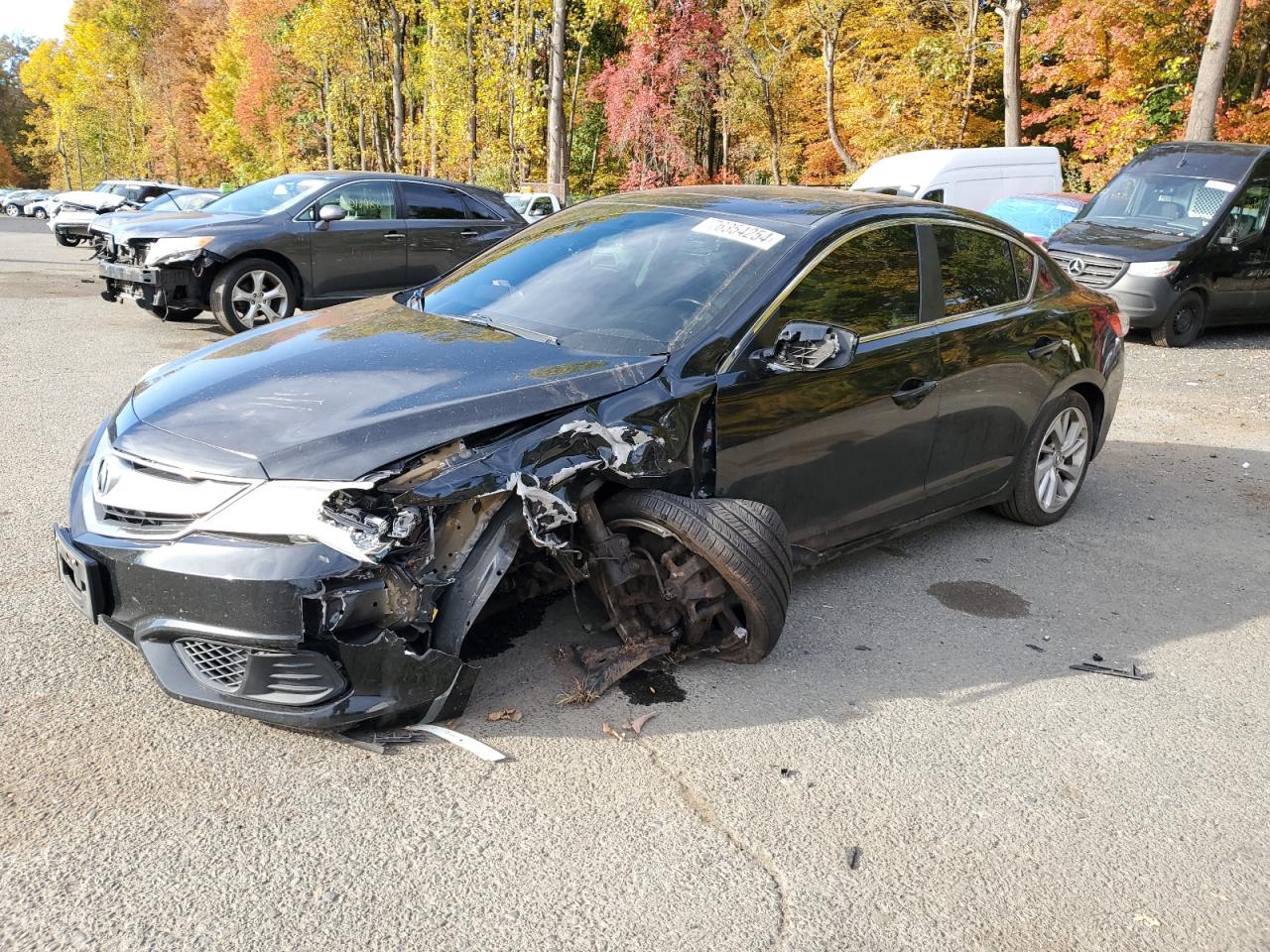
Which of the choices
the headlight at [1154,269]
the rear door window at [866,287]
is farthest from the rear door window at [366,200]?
the headlight at [1154,269]

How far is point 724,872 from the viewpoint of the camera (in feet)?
8.56

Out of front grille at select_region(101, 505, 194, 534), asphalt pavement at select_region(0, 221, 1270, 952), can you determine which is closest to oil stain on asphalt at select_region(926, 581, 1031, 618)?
asphalt pavement at select_region(0, 221, 1270, 952)

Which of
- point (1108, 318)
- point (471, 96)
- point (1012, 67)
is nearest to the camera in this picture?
point (1108, 318)

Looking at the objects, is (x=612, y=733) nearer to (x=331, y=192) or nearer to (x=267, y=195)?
(x=331, y=192)

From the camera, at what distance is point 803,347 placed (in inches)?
146

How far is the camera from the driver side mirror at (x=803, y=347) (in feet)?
12.1

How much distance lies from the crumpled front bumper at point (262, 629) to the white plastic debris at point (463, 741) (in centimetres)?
14

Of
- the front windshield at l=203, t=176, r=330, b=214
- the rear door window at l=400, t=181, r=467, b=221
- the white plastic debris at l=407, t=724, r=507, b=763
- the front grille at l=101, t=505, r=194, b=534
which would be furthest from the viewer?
the rear door window at l=400, t=181, r=467, b=221

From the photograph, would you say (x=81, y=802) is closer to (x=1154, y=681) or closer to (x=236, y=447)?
(x=236, y=447)

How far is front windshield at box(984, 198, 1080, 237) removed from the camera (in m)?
14.3

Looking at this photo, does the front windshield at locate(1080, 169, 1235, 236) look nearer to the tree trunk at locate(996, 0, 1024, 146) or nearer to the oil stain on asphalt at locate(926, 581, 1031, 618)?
the tree trunk at locate(996, 0, 1024, 146)

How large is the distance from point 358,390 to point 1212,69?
55.8 feet

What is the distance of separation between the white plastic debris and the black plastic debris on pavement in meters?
2.33

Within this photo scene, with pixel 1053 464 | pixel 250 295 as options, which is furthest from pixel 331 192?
pixel 1053 464
